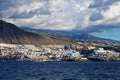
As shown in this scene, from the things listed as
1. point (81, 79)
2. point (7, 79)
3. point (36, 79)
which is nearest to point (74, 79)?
point (81, 79)

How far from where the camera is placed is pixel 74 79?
454 ft

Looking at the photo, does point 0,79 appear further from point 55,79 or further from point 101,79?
point 101,79

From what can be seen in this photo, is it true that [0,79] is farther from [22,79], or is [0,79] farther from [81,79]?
[81,79]

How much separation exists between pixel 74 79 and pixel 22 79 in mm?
16500

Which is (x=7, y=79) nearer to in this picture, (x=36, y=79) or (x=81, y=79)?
(x=36, y=79)

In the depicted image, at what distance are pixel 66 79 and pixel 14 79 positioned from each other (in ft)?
54.0

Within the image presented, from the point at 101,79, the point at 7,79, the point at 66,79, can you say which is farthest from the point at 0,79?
the point at 101,79

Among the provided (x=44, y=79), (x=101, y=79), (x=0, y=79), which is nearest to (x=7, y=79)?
(x=0, y=79)

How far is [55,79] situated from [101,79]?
597 inches

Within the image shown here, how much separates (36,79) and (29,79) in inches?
86.8

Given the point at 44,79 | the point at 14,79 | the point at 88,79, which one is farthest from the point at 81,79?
the point at 14,79

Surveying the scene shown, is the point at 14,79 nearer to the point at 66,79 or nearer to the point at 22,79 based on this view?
the point at 22,79

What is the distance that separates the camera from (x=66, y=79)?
13662cm

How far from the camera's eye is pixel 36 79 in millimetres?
136625
